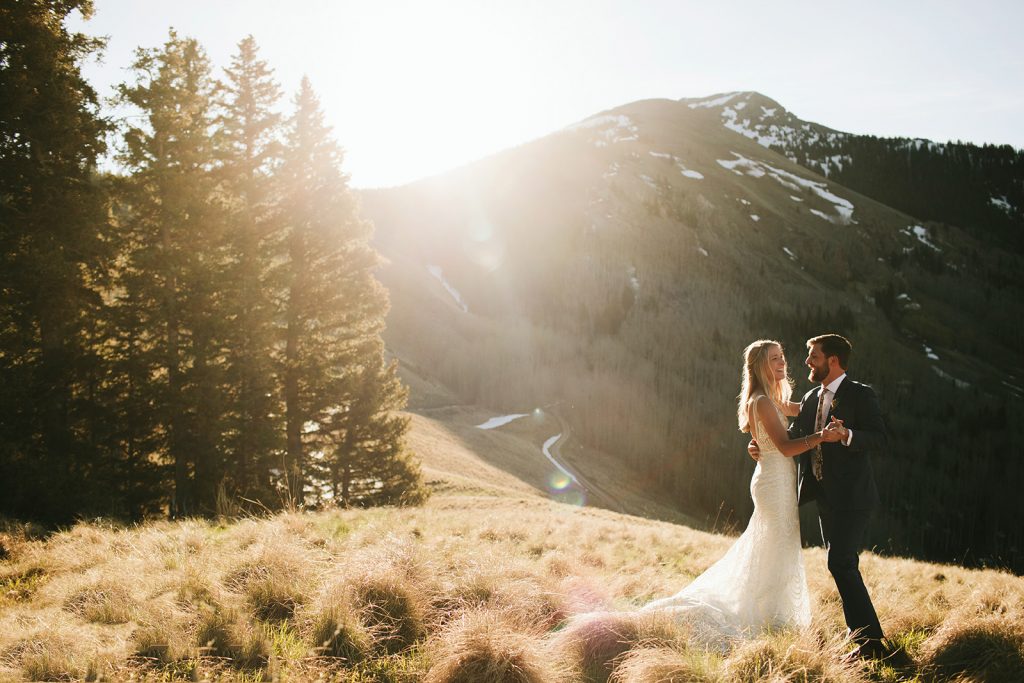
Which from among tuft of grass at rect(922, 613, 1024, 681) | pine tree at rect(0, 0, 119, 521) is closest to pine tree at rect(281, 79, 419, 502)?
pine tree at rect(0, 0, 119, 521)

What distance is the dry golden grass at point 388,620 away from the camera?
3.72 m

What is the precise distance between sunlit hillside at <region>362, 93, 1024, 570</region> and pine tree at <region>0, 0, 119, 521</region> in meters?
52.0

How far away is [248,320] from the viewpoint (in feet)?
52.6

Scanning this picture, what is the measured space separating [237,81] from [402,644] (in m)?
19.6

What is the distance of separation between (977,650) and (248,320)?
16755 millimetres

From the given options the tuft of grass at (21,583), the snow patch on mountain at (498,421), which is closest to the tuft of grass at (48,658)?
the tuft of grass at (21,583)

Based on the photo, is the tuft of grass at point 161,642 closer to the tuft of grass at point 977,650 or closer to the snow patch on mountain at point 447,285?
the tuft of grass at point 977,650

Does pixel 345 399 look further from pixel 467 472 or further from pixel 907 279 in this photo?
pixel 907 279

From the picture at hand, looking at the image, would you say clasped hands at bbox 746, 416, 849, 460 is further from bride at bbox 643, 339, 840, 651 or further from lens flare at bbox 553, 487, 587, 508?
lens flare at bbox 553, 487, 587, 508

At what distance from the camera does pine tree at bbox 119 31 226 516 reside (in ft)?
48.1

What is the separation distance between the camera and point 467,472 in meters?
36.3

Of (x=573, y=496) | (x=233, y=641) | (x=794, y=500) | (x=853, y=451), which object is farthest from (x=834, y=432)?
(x=573, y=496)

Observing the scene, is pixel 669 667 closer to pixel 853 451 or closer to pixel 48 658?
pixel 853 451

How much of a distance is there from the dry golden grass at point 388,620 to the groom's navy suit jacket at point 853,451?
48.0 inches
